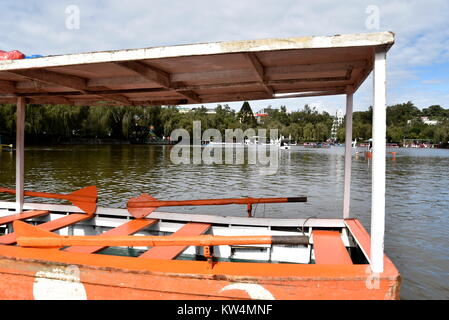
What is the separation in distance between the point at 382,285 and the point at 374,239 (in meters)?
0.37

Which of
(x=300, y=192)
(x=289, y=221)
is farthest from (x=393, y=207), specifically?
(x=289, y=221)

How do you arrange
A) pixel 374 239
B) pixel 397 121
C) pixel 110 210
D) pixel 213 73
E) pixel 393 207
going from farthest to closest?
pixel 397 121
pixel 393 207
pixel 110 210
pixel 213 73
pixel 374 239

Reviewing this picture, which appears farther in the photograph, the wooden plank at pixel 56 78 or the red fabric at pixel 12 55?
the wooden plank at pixel 56 78

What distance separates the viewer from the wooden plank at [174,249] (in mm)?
3959

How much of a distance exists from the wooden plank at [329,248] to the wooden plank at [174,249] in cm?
156

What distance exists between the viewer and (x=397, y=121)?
16462 cm

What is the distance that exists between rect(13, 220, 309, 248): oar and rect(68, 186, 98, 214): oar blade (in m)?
2.09

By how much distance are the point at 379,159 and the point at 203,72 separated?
2458 millimetres

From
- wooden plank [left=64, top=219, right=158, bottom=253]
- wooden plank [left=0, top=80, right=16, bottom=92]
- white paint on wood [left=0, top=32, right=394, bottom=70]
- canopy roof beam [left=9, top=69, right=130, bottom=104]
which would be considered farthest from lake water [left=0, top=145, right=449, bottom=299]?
wooden plank [left=0, top=80, right=16, bottom=92]

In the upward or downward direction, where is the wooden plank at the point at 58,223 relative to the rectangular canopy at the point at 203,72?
downward

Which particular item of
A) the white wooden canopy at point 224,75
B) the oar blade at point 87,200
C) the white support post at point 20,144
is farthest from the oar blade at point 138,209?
the white support post at point 20,144

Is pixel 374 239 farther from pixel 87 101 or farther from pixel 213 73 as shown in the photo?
pixel 87 101

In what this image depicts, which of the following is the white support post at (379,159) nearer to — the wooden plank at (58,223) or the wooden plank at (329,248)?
the wooden plank at (329,248)
